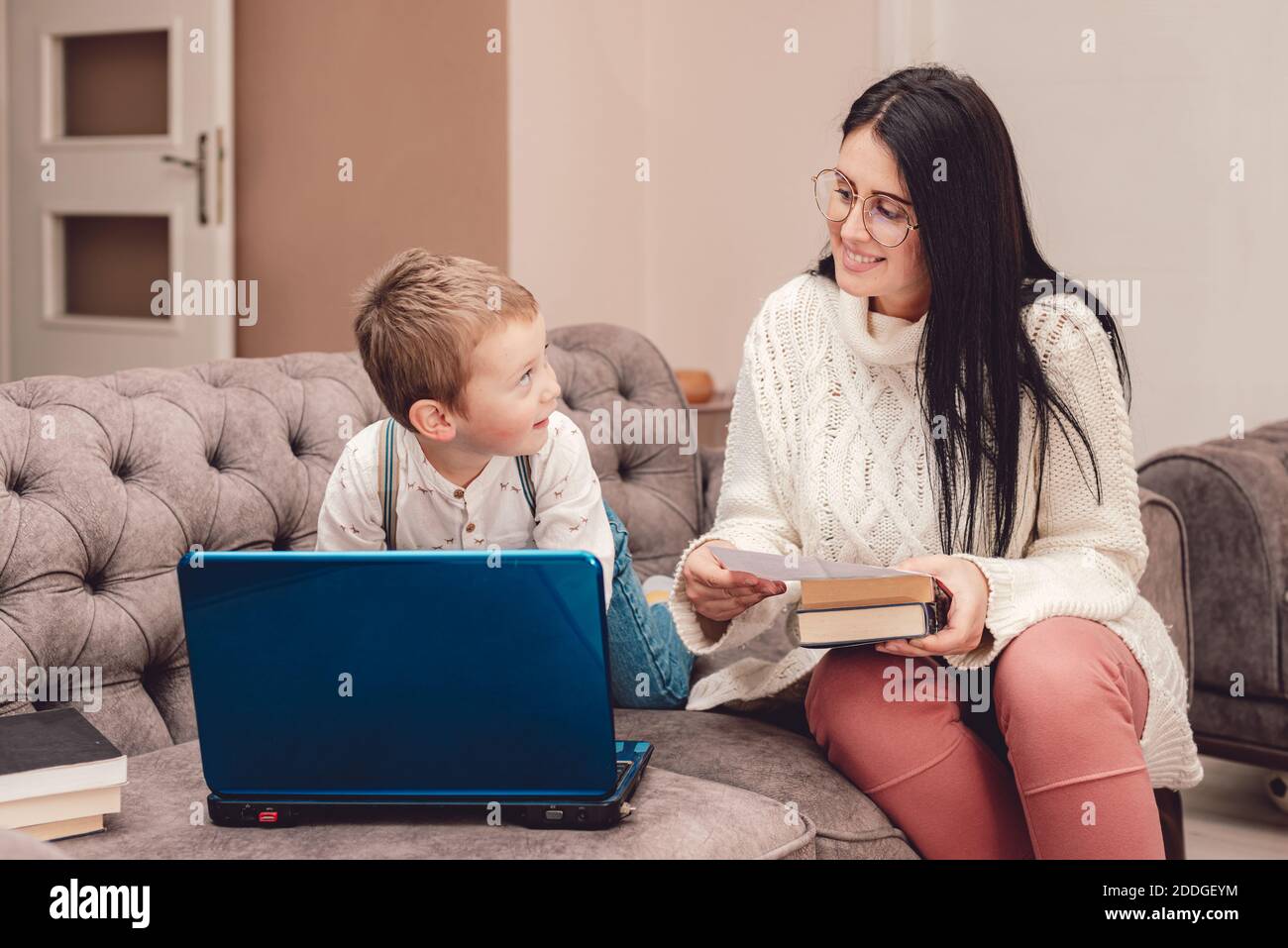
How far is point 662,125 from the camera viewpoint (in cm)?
379

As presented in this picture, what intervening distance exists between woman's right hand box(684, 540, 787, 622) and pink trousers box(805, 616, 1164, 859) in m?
0.11

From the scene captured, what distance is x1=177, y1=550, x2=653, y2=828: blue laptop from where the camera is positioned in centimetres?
104

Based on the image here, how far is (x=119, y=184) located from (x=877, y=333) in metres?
2.93

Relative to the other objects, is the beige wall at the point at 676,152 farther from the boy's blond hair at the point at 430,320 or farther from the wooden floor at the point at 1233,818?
the boy's blond hair at the point at 430,320

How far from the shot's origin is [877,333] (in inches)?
63.2

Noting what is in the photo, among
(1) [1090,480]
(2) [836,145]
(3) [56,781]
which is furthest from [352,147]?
(3) [56,781]

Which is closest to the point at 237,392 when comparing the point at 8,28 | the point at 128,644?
the point at 128,644

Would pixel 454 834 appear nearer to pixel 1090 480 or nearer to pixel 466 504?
pixel 466 504

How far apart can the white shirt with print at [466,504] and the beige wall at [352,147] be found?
203cm

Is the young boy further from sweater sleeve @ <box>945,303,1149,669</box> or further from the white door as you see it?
the white door

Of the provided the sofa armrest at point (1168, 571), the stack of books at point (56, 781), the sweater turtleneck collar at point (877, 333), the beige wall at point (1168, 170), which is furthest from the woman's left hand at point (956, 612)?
the beige wall at point (1168, 170)

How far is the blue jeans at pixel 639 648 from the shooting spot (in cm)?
159
